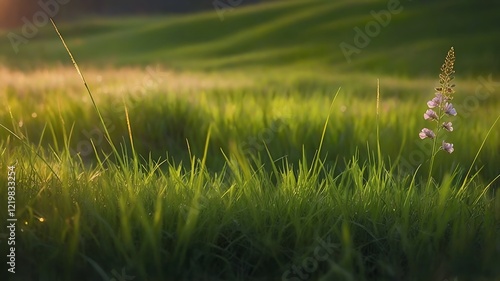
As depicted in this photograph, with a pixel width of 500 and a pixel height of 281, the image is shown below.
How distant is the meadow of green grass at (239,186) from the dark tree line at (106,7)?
114 ft

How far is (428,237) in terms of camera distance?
2.32 metres

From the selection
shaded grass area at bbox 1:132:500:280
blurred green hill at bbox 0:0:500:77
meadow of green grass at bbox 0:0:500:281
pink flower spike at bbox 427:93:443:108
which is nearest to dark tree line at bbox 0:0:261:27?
blurred green hill at bbox 0:0:500:77

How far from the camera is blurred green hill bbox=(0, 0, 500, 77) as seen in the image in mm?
15203

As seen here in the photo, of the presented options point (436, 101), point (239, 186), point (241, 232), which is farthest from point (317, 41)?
point (241, 232)

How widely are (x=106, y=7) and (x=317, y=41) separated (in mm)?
61710

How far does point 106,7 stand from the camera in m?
75.8

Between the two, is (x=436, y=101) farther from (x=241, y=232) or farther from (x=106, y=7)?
(x=106, y=7)

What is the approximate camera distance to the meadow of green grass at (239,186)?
219cm

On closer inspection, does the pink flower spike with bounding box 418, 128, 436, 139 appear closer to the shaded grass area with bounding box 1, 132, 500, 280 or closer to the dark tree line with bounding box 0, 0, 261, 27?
the shaded grass area with bounding box 1, 132, 500, 280

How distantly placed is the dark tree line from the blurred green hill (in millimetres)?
12671

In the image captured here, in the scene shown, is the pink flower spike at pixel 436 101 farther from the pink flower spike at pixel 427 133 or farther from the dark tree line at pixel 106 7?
the dark tree line at pixel 106 7

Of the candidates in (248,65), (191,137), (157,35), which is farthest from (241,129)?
(157,35)

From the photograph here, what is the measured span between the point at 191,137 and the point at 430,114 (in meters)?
2.43

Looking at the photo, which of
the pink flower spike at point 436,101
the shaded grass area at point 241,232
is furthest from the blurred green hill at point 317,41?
the pink flower spike at point 436,101
